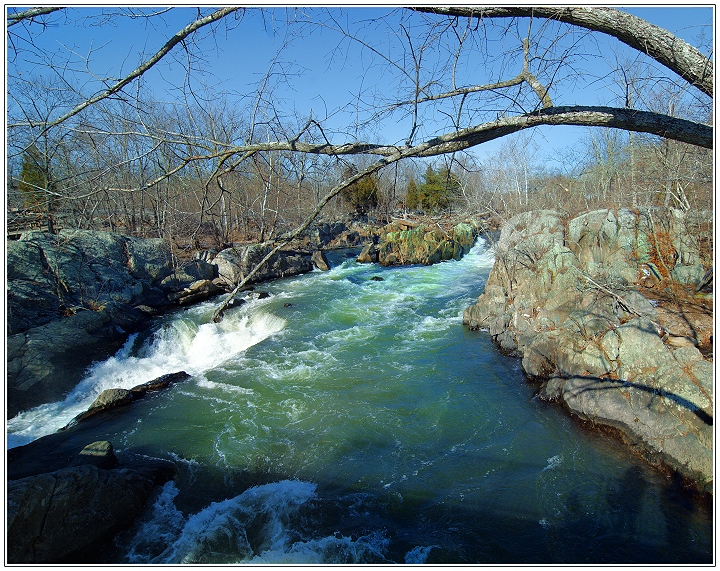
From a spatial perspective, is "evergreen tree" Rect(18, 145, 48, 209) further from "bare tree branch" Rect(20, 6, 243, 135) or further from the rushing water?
the rushing water

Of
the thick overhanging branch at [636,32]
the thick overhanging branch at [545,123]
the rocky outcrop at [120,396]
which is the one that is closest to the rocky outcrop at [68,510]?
the rocky outcrop at [120,396]

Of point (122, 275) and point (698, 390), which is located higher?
point (122, 275)

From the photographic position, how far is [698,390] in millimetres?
5562

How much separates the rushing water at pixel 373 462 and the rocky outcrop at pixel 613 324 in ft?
1.52

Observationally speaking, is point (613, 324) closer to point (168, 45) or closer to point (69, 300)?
point (168, 45)

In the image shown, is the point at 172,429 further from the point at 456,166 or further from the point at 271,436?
the point at 456,166

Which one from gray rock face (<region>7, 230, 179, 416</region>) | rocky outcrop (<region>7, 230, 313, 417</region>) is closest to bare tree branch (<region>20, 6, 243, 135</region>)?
Answer: rocky outcrop (<region>7, 230, 313, 417</region>)

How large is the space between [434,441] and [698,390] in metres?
3.77

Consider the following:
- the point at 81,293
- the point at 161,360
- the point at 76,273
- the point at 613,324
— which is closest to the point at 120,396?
the point at 161,360

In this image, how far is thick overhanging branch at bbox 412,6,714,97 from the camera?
2.36 m

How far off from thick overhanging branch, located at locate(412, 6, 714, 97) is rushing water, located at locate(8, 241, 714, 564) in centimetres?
460

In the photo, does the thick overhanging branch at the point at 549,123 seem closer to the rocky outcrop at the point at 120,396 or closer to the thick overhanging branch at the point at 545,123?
the thick overhanging branch at the point at 545,123

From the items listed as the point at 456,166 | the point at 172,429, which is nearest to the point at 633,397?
the point at 456,166

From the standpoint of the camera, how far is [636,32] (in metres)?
2.37
